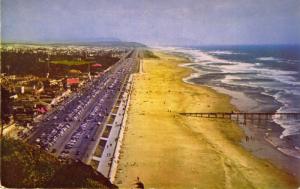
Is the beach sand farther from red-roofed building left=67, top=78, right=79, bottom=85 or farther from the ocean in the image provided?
red-roofed building left=67, top=78, right=79, bottom=85

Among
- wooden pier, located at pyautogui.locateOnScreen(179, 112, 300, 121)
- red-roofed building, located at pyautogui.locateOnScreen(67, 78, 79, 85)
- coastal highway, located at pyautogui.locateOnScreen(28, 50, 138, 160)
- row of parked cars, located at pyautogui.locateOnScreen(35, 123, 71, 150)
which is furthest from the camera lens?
wooden pier, located at pyautogui.locateOnScreen(179, 112, 300, 121)

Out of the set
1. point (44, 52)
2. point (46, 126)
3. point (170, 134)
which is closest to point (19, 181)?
point (46, 126)

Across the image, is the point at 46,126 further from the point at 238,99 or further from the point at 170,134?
the point at 238,99

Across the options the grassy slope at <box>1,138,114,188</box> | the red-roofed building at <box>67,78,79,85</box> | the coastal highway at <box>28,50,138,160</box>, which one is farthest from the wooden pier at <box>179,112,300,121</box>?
the grassy slope at <box>1,138,114,188</box>

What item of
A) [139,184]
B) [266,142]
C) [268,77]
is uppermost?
[268,77]

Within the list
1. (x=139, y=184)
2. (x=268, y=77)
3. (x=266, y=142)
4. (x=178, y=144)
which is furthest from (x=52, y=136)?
(x=266, y=142)

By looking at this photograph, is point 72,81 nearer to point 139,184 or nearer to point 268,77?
point 139,184

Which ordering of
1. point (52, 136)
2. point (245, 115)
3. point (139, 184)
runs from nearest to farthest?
point (139, 184), point (52, 136), point (245, 115)

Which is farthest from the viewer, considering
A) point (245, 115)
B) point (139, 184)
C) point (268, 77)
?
point (245, 115)
